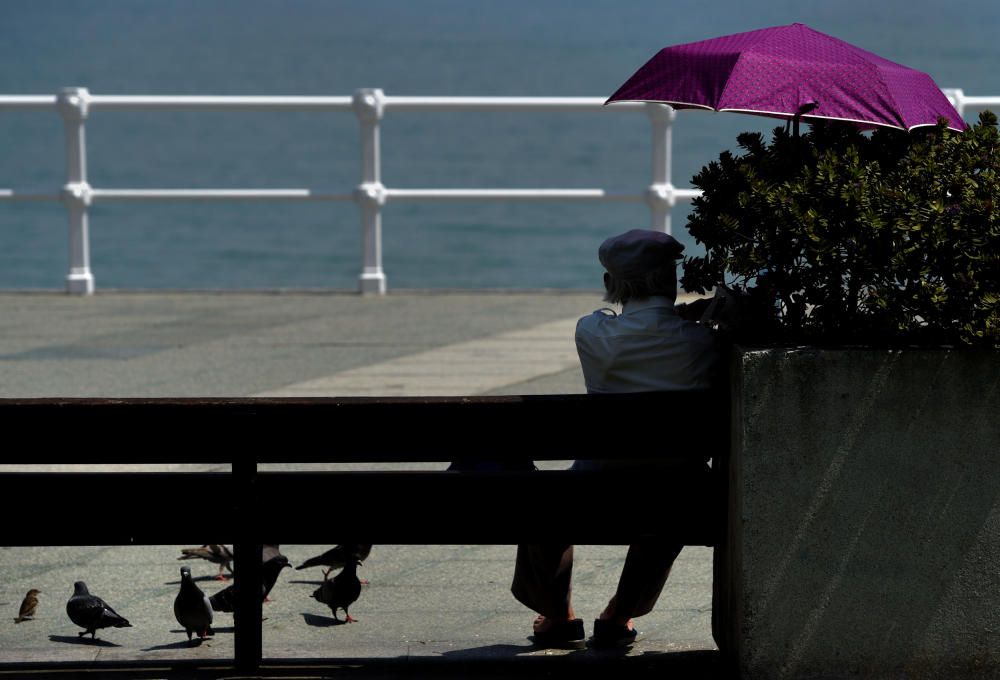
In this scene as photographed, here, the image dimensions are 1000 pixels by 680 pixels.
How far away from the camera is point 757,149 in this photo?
4.27 meters

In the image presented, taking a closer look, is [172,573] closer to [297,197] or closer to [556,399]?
[556,399]

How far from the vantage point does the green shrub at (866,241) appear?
3.87 meters

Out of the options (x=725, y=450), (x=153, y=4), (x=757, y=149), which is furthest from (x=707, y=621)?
(x=153, y=4)

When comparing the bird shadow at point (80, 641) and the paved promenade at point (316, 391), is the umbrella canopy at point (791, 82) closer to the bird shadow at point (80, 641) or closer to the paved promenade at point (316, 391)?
the paved promenade at point (316, 391)

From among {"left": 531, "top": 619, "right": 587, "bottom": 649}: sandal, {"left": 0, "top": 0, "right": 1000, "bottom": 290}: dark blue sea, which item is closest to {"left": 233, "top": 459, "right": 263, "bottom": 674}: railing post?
{"left": 531, "top": 619, "right": 587, "bottom": 649}: sandal

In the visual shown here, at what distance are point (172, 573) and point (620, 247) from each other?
7.19 feet

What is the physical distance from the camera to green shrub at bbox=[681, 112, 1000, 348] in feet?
12.7

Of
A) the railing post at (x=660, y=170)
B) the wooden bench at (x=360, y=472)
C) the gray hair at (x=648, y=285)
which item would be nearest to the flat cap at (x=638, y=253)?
the gray hair at (x=648, y=285)

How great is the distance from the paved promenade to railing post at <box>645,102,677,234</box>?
2.97 ft

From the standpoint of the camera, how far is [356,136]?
80812mm

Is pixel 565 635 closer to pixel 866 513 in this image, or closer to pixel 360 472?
pixel 360 472

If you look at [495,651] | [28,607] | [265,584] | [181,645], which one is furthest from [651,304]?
[28,607]

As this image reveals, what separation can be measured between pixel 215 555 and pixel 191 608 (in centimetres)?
87

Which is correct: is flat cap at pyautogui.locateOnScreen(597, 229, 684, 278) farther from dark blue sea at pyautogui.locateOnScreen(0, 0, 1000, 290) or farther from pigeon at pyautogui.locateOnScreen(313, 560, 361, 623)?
dark blue sea at pyautogui.locateOnScreen(0, 0, 1000, 290)
